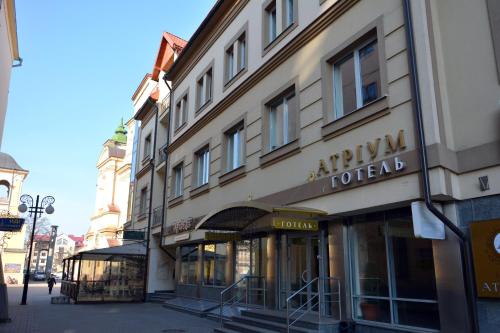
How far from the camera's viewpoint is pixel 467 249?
300 inches

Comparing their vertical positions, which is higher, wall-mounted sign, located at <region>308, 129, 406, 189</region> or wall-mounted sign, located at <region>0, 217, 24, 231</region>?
wall-mounted sign, located at <region>308, 129, 406, 189</region>

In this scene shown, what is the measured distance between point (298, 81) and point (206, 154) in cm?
740

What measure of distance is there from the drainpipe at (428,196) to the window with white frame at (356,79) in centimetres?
118

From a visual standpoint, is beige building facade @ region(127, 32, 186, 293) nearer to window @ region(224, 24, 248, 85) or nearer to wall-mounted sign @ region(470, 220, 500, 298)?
window @ region(224, 24, 248, 85)

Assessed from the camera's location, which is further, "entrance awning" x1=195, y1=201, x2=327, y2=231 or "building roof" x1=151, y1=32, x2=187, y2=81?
"building roof" x1=151, y1=32, x2=187, y2=81

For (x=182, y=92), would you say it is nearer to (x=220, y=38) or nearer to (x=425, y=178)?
(x=220, y=38)

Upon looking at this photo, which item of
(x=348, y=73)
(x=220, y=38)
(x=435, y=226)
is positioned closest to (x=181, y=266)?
(x=220, y=38)

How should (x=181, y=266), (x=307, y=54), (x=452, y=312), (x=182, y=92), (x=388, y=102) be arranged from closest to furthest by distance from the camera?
(x=452, y=312) → (x=388, y=102) → (x=307, y=54) → (x=181, y=266) → (x=182, y=92)

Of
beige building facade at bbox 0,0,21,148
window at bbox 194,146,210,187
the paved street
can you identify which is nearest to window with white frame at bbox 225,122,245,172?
window at bbox 194,146,210,187

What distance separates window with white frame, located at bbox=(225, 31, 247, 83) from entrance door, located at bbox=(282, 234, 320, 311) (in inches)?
267

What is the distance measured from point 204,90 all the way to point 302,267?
33.2 ft

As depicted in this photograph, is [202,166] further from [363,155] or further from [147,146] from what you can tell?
[363,155]

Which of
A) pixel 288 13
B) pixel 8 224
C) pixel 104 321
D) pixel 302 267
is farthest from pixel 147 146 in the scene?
pixel 302 267

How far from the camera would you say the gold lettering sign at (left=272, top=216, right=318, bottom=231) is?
1000 centimetres
